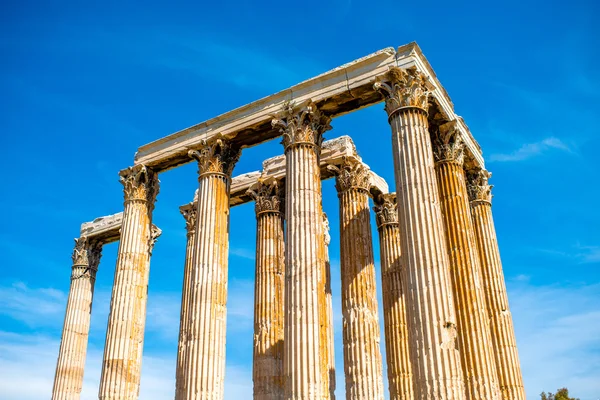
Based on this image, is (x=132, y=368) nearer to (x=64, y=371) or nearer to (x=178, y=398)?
(x=178, y=398)

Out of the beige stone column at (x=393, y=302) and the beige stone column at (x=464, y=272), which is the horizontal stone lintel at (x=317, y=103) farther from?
the beige stone column at (x=393, y=302)

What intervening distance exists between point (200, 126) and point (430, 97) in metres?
10.4

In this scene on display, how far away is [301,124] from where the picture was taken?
22734mm

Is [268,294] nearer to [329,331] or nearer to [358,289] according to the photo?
[329,331]

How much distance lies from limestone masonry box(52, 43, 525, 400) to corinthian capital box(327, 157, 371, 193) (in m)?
0.06

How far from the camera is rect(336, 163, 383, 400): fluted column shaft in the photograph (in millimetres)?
23531

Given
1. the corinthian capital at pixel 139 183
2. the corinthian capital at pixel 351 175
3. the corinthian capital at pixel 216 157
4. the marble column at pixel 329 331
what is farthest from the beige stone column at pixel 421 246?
the corinthian capital at pixel 139 183

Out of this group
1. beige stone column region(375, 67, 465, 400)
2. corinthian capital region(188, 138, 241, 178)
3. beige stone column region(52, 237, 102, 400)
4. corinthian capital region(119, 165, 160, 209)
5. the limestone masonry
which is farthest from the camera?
beige stone column region(52, 237, 102, 400)

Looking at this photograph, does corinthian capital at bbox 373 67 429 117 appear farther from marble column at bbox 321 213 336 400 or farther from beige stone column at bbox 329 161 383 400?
beige stone column at bbox 329 161 383 400

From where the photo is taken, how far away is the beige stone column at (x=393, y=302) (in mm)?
25141

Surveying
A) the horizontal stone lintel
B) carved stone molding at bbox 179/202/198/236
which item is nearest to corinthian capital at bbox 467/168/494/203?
the horizontal stone lintel

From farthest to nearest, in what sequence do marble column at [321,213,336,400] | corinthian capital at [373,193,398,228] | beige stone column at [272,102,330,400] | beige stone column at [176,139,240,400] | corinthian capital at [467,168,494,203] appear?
1. corinthian capital at [373,193,398,228]
2. corinthian capital at [467,168,494,203]
3. marble column at [321,213,336,400]
4. beige stone column at [176,139,240,400]
5. beige stone column at [272,102,330,400]

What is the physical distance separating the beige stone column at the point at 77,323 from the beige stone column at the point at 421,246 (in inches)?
950

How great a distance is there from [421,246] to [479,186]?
9.73m
